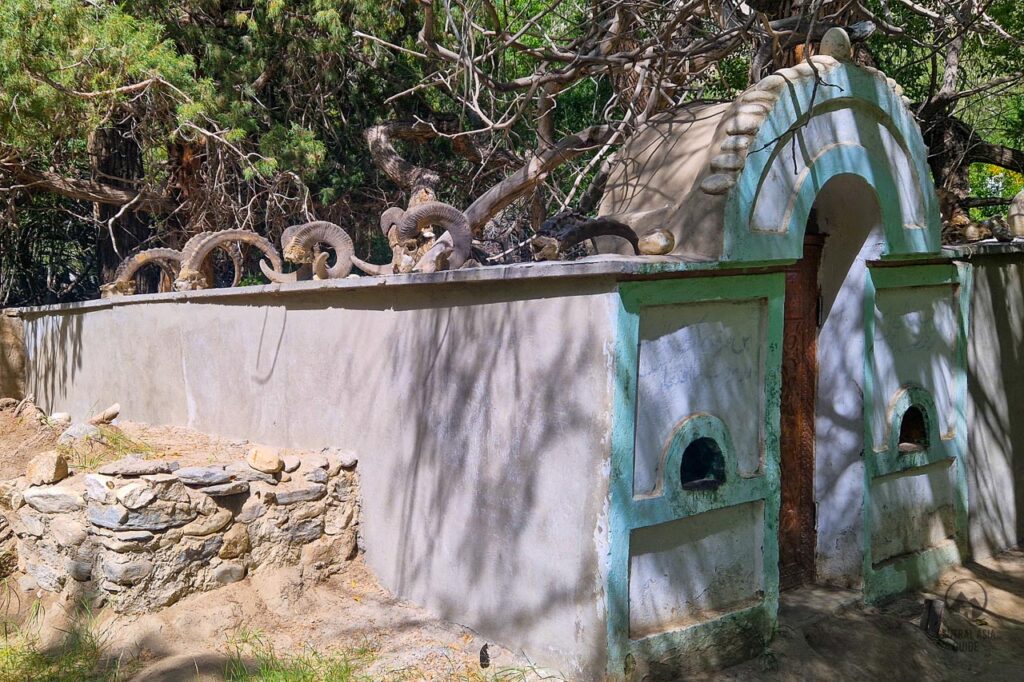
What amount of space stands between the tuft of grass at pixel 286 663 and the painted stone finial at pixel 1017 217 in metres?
6.18

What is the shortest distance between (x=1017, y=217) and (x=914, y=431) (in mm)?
2370

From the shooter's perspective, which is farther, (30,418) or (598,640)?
(30,418)

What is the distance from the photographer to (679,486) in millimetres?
4715

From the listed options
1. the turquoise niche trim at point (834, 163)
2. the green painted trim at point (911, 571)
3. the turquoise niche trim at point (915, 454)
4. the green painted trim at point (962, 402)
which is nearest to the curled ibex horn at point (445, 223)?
the turquoise niche trim at point (834, 163)

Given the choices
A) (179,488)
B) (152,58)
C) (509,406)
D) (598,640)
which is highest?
(152,58)

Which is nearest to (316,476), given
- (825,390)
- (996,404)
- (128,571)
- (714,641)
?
(128,571)

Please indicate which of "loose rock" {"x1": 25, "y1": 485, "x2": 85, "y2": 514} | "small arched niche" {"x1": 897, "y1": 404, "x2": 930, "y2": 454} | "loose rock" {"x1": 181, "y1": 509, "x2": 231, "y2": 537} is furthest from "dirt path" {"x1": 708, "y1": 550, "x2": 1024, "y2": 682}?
"loose rock" {"x1": 25, "y1": 485, "x2": 85, "y2": 514}

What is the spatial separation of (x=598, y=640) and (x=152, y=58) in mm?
6792

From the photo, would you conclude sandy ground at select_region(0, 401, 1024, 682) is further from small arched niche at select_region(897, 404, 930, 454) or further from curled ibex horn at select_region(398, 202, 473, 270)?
curled ibex horn at select_region(398, 202, 473, 270)

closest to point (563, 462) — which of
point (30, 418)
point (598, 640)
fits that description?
point (598, 640)

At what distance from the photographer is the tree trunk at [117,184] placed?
37.7ft

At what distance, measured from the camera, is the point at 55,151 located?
34.6 feet

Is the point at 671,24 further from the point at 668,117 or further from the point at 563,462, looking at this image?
the point at 563,462

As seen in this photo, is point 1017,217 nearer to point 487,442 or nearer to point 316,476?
point 487,442
